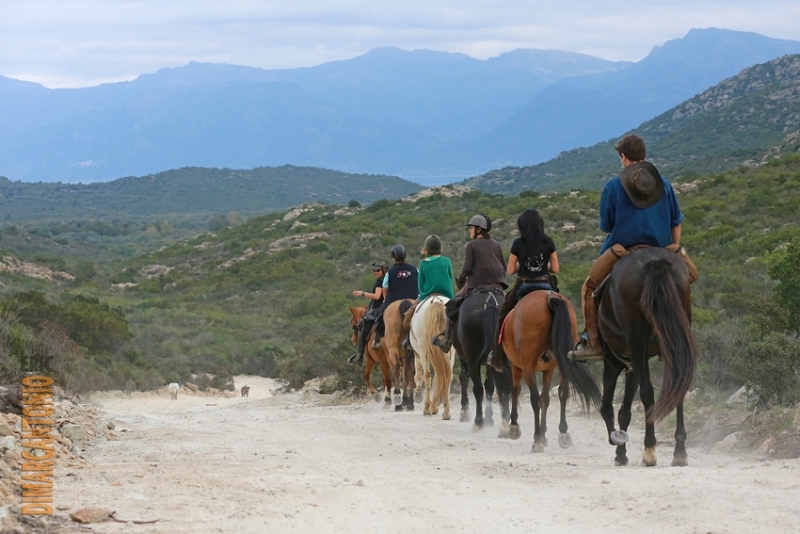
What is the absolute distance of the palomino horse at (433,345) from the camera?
14594mm

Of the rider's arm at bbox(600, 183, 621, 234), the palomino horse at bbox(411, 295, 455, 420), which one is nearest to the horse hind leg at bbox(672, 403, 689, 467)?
the rider's arm at bbox(600, 183, 621, 234)

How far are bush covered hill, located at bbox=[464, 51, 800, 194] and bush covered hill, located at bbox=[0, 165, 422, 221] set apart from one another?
39.5 metres

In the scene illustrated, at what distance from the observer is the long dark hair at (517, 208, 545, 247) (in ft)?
38.5

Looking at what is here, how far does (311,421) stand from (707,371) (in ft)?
18.0

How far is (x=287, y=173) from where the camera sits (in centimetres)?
18012

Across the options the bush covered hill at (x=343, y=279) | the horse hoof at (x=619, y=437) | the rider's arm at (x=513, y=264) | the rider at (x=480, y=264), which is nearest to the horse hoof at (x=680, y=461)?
the horse hoof at (x=619, y=437)

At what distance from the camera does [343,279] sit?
153 ft

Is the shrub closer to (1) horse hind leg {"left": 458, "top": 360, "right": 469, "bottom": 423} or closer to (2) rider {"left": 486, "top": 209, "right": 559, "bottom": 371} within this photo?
(2) rider {"left": 486, "top": 209, "right": 559, "bottom": 371}

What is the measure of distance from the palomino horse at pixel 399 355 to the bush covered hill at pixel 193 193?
124 m

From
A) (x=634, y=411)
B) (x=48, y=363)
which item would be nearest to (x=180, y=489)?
(x=634, y=411)

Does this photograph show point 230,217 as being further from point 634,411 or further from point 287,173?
point 634,411

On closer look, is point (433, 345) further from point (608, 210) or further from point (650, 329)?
point (650, 329)

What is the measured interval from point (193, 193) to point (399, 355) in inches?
5890

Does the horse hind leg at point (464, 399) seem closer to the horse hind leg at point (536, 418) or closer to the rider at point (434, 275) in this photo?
the rider at point (434, 275)
